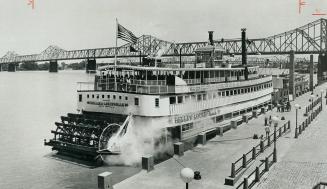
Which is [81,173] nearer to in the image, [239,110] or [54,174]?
[54,174]

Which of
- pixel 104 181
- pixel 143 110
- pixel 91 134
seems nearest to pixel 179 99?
pixel 143 110

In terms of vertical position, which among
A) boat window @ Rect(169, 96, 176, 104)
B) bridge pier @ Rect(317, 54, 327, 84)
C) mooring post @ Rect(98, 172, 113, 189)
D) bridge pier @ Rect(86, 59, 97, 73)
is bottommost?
mooring post @ Rect(98, 172, 113, 189)

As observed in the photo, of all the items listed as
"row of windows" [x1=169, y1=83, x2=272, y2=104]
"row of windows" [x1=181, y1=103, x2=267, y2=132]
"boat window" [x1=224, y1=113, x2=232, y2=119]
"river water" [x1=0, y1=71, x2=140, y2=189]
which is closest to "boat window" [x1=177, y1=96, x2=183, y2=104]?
"row of windows" [x1=169, y1=83, x2=272, y2=104]

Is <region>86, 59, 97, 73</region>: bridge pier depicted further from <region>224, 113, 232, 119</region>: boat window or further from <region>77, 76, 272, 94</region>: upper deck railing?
<region>77, 76, 272, 94</region>: upper deck railing

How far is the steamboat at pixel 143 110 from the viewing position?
75.9 ft

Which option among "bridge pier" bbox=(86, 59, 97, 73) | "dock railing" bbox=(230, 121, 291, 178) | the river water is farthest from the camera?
"bridge pier" bbox=(86, 59, 97, 73)

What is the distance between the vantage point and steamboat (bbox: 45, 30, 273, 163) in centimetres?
2314

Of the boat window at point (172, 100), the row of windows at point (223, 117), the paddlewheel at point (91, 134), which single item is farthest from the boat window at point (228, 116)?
the paddlewheel at point (91, 134)

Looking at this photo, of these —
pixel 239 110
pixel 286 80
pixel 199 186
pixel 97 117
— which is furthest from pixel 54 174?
pixel 286 80

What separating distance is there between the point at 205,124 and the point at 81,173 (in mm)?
10669

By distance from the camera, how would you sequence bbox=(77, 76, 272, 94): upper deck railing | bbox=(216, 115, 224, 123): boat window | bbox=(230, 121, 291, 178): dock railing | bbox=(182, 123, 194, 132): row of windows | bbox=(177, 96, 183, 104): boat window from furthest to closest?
bbox=(216, 115, 224, 123): boat window → bbox=(182, 123, 194, 132): row of windows → bbox=(177, 96, 183, 104): boat window → bbox=(77, 76, 272, 94): upper deck railing → bbox=(230, 121, 291, 178): dock railing

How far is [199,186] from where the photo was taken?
50.0 ft

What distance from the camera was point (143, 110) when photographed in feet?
75.8

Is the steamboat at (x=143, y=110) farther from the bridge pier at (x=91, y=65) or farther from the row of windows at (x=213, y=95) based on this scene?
the bridge pier at (x=91, y=65)
